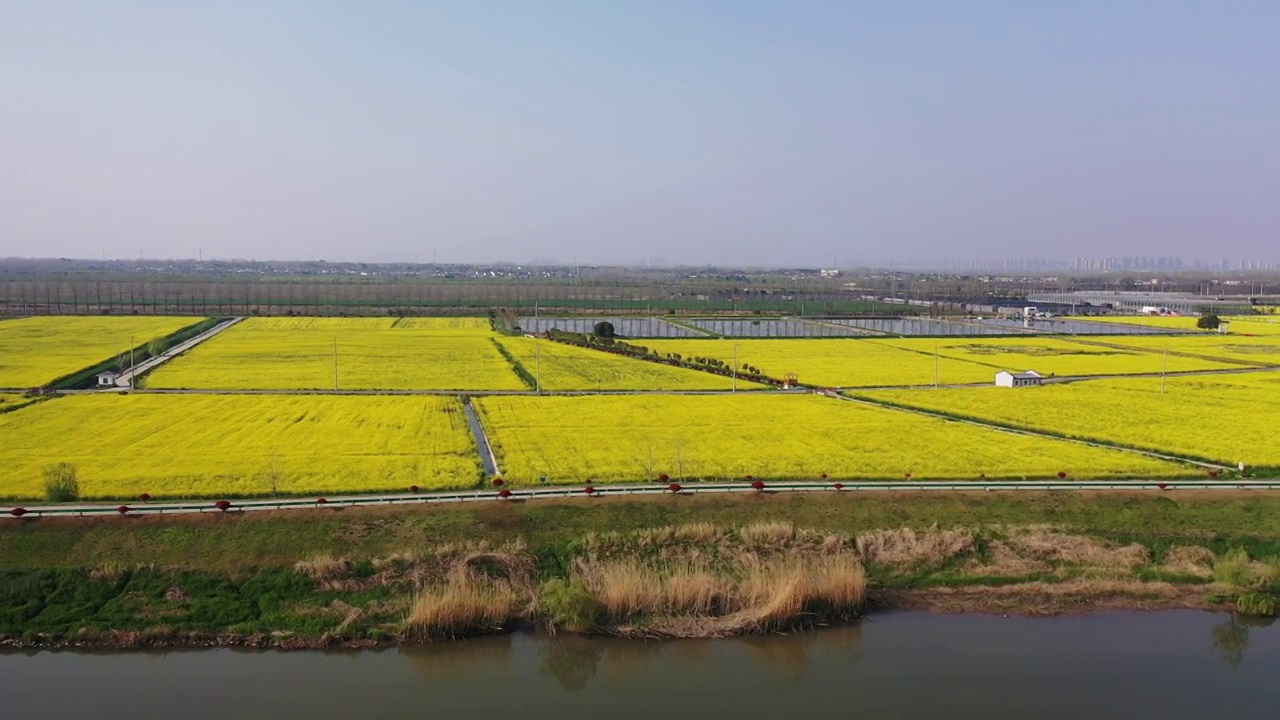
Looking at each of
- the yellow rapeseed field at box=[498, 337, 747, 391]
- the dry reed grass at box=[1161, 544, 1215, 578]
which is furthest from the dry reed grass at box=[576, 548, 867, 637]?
the yellow rapeseed field at box=[498, 337, 747, 391]

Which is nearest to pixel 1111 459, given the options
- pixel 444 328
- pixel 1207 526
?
pixel 1207 526

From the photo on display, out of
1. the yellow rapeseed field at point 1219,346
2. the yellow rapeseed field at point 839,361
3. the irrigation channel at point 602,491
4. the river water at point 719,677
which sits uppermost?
the yellow rapeseed field at point 1219,346

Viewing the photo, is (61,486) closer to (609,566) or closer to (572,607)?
(572,607)

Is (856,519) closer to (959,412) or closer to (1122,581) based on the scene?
(1122,581)

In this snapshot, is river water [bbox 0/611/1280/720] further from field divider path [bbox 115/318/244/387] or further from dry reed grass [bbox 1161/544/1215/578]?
field divider path [bbox 115/318/244/387]

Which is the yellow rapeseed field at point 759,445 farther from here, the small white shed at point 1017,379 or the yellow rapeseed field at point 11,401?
the yellow rapeseed field at point 11,401

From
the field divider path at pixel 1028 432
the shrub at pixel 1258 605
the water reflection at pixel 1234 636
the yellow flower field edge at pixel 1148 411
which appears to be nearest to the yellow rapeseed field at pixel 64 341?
the field divider path at pixel 1028 432

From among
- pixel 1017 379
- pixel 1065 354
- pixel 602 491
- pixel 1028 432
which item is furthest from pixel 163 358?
pixel 1065 354
